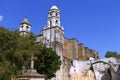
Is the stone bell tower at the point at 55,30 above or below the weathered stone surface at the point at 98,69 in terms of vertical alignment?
above

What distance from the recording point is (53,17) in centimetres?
4178

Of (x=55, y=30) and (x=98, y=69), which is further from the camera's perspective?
(x=98, y=69)

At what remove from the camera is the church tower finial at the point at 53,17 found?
41.6 meters

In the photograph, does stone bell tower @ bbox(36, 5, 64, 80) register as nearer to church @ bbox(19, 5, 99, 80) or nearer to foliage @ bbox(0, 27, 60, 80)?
church @ bbox(19, 5, 99, 80)

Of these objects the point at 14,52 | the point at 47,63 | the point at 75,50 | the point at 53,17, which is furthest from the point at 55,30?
the point at 14,52

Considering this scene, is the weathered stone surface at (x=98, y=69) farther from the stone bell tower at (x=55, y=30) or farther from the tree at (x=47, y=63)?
the tree at (x=47, y=63)

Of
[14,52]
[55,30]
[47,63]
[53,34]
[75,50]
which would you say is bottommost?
[47,63]

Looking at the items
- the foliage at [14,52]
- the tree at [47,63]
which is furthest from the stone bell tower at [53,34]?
the foliage at [14,52]

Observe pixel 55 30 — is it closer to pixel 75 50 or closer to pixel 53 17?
pixel 53 17

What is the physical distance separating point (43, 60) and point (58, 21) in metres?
14.6

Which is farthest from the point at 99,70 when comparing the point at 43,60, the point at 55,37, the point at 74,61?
the point at 43,60

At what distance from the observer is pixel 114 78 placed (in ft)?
139

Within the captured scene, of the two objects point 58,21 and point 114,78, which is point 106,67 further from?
point 58,21

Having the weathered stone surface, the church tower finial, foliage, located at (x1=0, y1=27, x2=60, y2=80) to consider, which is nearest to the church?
the church tower finial
